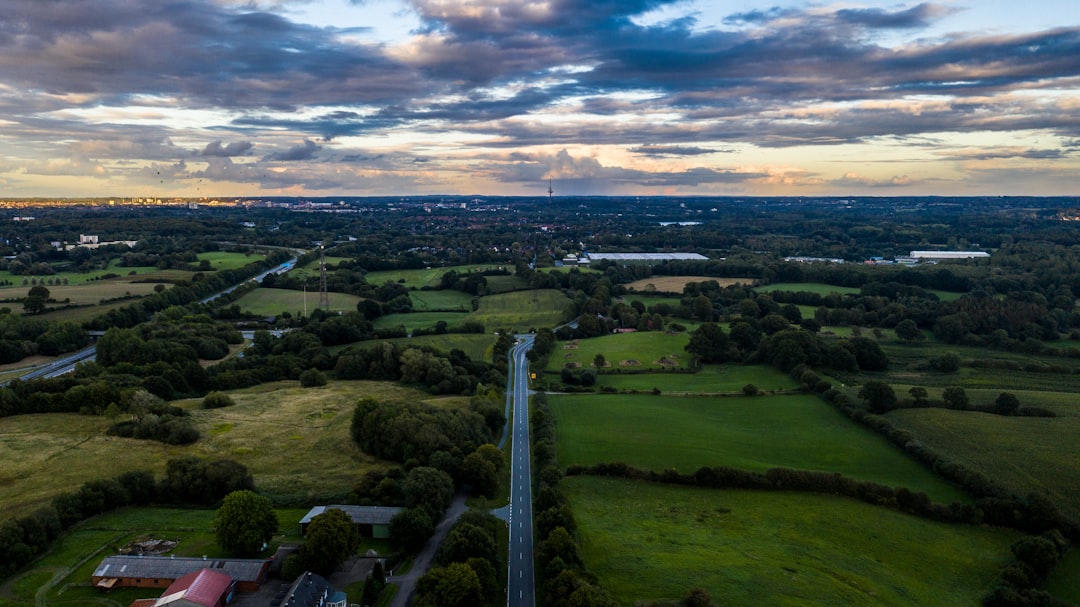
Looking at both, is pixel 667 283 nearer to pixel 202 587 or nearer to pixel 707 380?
pixel 707 380

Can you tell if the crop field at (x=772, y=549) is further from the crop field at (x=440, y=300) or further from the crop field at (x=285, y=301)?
the crop field at (x=285, y=301)

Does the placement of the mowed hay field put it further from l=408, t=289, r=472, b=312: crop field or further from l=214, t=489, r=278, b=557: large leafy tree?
l=408, t=289, r=472, b=312: crop field

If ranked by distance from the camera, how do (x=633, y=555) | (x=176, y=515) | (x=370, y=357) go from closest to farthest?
1. (x=633, y=555)
2. (x=176, y=515)
3. (x=370, y=357)

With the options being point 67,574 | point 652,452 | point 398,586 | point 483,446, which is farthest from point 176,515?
point 652,452

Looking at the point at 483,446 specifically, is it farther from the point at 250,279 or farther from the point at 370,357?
the point at 250,279

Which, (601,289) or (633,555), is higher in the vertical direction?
(601,289)

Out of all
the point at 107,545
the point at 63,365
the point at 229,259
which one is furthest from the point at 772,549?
the point at 229,259

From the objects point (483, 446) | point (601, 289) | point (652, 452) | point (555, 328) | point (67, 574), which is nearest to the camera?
point (67, 574)
